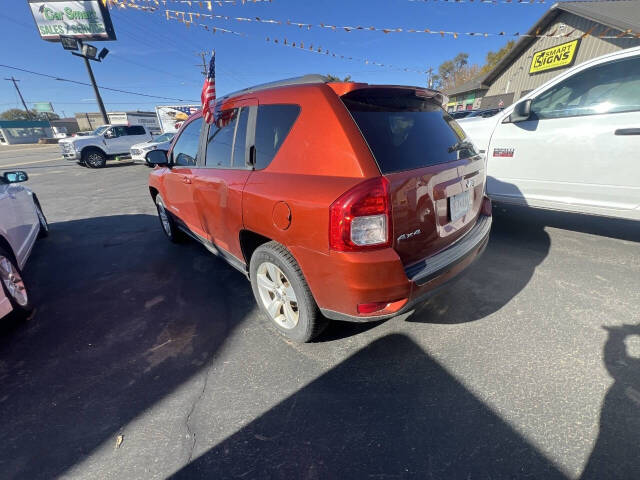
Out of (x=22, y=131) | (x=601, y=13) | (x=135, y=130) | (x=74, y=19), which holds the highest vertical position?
(x=74, y=19)

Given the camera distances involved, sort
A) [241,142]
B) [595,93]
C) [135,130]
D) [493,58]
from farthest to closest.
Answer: [493,58], [135,130], [595,93], [241,142]

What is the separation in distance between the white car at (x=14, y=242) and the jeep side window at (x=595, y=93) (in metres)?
5.69

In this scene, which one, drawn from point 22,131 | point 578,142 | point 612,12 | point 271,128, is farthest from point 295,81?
point 22,131

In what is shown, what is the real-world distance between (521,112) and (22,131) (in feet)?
244

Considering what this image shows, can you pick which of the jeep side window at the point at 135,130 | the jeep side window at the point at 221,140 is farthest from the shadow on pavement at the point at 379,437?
the jeep side window at the point at 135,130

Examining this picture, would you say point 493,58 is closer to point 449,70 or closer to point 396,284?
point 449,70

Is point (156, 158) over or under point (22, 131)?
over

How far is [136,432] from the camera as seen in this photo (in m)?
1.69

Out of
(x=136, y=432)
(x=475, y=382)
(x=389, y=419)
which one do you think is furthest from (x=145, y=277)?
(x=475, y=382)

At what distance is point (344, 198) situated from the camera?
159 cm

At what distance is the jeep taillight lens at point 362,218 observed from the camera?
1580 mm

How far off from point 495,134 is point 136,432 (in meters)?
4.61

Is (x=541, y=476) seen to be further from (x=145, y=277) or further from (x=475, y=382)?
(x=145, y=277)

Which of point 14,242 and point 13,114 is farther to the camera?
point 13,114
